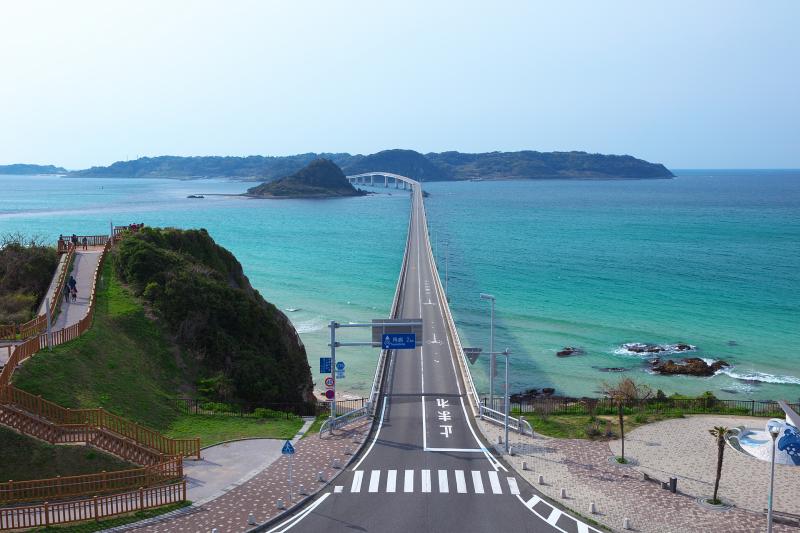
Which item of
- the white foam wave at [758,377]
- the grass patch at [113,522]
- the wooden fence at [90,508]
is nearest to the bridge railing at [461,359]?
the wooden fence at [90,508]

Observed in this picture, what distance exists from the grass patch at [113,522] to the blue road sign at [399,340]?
13.2 meters

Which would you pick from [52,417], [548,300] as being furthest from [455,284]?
[52,417]

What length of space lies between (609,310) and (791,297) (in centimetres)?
2258

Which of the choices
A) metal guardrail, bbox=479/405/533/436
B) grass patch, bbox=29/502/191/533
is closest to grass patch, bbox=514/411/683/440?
metal guardrail, bbox=479/405/533/436

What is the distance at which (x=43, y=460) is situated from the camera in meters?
21.4

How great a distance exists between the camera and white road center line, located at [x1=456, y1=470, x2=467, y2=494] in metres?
23.1

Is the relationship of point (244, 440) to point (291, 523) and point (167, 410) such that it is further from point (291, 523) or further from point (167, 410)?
point (291, 523)

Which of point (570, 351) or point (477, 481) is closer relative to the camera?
point (477, 481)

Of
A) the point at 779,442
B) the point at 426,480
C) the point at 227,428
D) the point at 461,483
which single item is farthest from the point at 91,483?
the point at 779,442

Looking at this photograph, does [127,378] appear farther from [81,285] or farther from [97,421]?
[81,285]

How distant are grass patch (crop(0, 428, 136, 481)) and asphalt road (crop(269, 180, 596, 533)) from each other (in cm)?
692

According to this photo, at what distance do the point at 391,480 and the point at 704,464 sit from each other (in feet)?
41.3

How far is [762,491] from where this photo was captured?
2342 cm

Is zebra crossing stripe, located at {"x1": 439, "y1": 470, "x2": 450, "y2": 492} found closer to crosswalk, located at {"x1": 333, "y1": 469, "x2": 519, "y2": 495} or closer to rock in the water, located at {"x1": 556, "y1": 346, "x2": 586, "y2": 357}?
crosswalk, located at {"x1": 333, "y1": 469, "x2": 519, "y2": 495}
